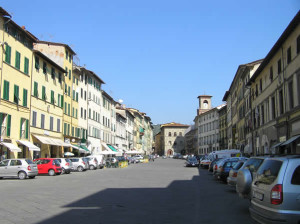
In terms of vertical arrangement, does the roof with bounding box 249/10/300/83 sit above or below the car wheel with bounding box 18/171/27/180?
above

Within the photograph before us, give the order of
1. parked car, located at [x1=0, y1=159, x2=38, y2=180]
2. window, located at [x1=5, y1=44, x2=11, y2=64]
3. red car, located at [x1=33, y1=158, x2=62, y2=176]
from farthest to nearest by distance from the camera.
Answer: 1. window, located at [x1=5, y1=44, x2=11, y2=64]
2. red car, located at [x1=33, y1=158, x2=62, y2=176]
3. parked car, located at [x1=0, y1=159, x2=38, y2=180]

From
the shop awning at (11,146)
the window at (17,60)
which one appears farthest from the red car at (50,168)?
the window at (17,60)

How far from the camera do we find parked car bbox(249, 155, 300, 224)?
716 centimetres

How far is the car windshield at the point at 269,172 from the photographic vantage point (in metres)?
7.75

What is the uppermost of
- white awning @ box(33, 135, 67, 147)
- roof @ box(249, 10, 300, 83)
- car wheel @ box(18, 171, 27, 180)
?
roof @ box(249, 10, 300, 83)

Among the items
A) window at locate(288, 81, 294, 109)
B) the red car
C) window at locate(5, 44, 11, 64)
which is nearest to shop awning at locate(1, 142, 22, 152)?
the red car

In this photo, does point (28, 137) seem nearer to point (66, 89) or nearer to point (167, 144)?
A: point (66, 89)

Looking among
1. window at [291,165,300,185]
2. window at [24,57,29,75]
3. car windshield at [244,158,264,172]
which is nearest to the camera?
window at [291,165,300,185]

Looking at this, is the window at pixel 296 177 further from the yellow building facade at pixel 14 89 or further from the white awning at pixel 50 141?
the white awning at pixel 50 141

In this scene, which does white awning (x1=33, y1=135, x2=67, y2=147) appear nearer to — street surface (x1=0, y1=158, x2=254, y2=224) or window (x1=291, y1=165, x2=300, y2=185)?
street surface (x1=0, y1=158, x2=254, y2=224)

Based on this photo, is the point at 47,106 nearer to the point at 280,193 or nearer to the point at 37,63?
the point at 37,63

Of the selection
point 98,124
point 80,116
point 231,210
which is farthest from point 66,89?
point 231,210

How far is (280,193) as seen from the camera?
7.27 m

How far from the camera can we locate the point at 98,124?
6600 cm
